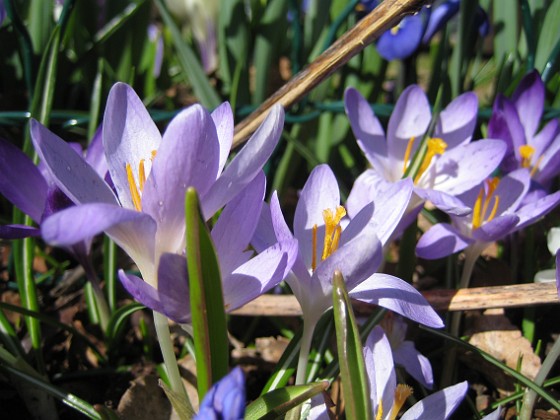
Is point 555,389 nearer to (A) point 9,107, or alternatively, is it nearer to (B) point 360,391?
(B) point 360,391

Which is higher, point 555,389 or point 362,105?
point 362,105

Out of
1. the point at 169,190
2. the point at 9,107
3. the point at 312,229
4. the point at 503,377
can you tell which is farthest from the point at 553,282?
the point at 9,107

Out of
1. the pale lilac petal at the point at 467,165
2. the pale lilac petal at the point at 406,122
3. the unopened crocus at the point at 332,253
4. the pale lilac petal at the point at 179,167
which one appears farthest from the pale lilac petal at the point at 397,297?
the pale lilac petal at the point at 406,122

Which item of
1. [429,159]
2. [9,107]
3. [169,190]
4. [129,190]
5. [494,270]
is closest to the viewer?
[169,190]

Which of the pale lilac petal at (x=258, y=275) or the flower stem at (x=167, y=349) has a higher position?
the pale lilac petal at (x=258, y=275)

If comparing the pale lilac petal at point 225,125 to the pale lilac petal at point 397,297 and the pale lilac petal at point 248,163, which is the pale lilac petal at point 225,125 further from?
the pale lilac petal at point 397,297

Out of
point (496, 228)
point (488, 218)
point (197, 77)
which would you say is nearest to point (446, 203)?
point (496, 228)

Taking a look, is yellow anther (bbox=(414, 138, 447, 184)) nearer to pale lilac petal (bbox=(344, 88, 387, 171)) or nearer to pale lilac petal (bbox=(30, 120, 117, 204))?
pale lilac petal (bbox=(344, 88, 387, 171))
